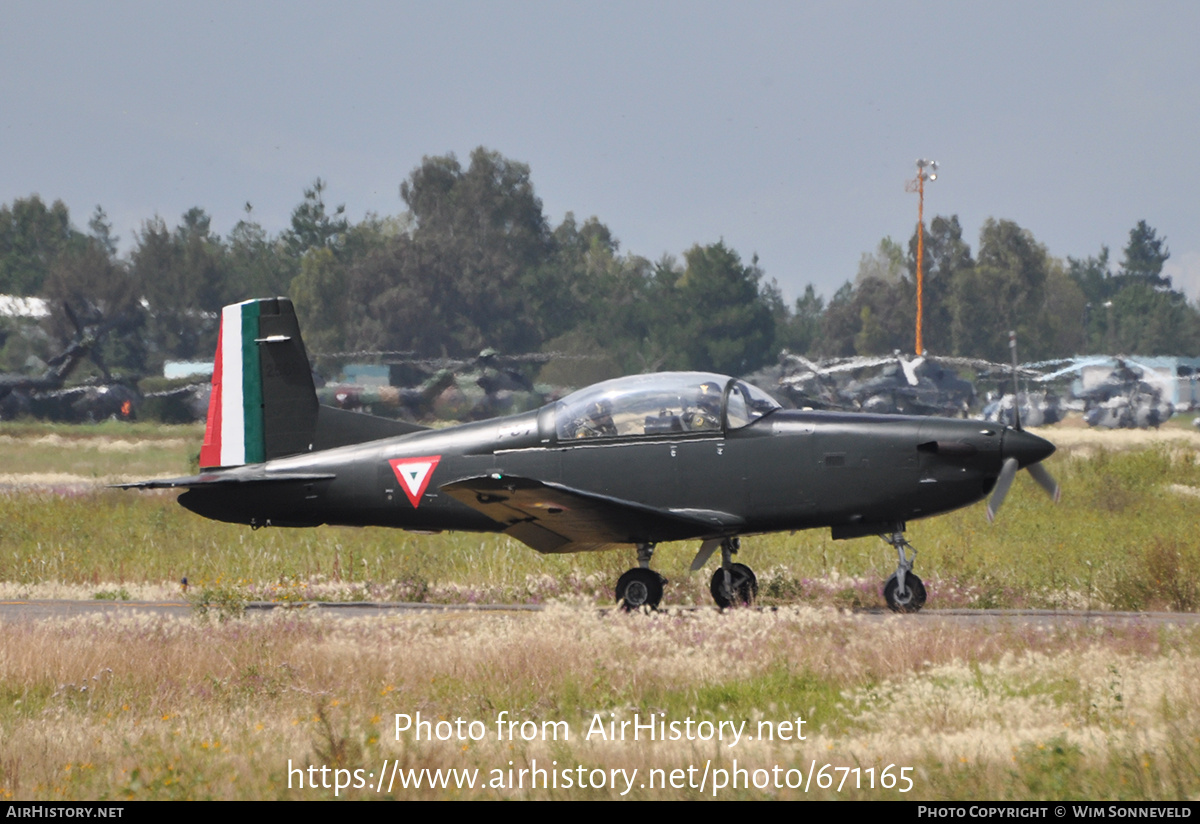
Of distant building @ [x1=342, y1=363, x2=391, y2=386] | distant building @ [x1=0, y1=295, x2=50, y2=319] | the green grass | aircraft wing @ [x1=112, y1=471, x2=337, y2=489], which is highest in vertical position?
distant building @ [x1=0, y1=295, x2=50, y2=319]

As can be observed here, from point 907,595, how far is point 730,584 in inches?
64.5

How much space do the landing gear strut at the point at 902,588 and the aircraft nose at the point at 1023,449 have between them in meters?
1.18

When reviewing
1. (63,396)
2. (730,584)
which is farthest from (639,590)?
(63,396)

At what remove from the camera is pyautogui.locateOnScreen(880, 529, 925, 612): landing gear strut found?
1105 cm

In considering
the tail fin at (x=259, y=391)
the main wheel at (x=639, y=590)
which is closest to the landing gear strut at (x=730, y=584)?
the main wheel at (x=639, y=590)

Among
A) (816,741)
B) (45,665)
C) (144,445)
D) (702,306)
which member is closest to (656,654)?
(816,741)

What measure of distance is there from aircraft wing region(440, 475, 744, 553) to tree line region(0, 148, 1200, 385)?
47493 mm

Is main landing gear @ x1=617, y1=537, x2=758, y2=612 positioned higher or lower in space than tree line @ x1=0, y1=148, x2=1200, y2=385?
lower

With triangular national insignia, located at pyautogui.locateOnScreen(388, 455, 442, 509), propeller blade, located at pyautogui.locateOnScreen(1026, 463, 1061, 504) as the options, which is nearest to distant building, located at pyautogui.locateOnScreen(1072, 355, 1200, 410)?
propeller blade, located at pyautogui.locateOnScreen(1026, 463, 1061, 504)

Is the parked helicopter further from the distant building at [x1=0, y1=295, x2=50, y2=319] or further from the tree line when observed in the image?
the distant building at [x1=0, y1=295, x2=50, y2=319]

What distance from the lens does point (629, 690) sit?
772 centimetres

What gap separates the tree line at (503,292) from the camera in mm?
80750

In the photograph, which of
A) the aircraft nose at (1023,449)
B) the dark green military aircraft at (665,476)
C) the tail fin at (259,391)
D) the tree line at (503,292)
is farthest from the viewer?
the tree line at (503,292)

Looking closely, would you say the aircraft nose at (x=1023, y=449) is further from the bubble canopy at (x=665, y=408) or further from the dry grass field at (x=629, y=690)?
the bubble canopy at (x=665, y=408)
